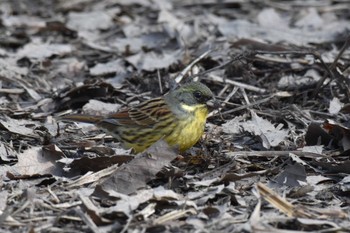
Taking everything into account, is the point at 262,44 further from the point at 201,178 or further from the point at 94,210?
the point at 94,210

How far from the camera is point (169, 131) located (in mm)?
6805

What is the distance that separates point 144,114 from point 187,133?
563 mm

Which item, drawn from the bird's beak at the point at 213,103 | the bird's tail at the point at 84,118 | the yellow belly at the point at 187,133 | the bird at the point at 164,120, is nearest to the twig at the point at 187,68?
the bird at the point at 164,120

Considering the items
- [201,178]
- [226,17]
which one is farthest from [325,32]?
[201,178]

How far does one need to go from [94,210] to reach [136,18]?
6.26 metres

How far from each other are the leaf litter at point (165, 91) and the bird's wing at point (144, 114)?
0.88 ft

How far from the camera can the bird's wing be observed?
22.7ft

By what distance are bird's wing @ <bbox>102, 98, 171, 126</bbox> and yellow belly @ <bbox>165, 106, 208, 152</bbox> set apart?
232mm

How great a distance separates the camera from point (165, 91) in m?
8.34

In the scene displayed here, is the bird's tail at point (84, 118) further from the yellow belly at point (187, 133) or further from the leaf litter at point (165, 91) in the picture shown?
the yellow belly at point (187, 133)

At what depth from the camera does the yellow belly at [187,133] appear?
21.9 feet

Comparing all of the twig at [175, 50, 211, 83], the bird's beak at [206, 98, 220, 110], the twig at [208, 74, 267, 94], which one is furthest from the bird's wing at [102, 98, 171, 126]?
the twig at [208, 74, 267, 94]

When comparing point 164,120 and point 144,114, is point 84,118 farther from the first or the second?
point 164,120

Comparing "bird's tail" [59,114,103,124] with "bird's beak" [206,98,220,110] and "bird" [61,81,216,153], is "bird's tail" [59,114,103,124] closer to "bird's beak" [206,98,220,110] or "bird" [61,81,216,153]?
"bird" [61,81,216,153]
